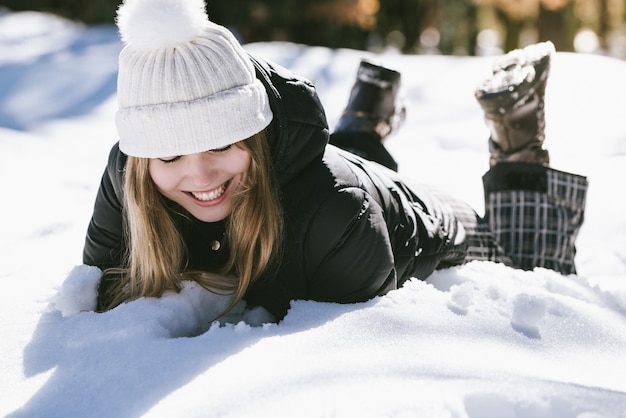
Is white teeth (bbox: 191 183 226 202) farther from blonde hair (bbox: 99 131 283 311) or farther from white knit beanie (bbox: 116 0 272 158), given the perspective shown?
white knit beanie (bbox: 116 0 272 158)

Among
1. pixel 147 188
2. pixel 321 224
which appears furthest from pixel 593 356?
pixel 147 188

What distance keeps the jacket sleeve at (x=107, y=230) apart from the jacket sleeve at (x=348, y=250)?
1.79 feet

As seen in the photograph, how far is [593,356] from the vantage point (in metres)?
1.46

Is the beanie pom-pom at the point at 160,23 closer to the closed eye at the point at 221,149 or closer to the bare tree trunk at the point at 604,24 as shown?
the closed eye at the point at 221,149

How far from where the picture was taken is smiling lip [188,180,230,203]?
5.10ft

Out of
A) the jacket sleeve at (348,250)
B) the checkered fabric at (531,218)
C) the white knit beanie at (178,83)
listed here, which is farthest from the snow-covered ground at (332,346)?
the white knit beanie at (178,83)

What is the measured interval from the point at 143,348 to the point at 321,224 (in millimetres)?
491

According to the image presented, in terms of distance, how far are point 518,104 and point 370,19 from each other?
9.48 metres

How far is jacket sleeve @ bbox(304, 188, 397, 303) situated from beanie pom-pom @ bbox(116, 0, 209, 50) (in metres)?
0.50

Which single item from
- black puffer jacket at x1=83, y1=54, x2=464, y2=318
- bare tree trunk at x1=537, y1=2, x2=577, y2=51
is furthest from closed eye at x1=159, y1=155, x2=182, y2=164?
bare tree trunk at x1=537, y1=2, x2=577, y2=51

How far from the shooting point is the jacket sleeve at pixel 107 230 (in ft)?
5.84

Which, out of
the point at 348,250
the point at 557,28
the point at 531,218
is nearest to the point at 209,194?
the point at 348,250

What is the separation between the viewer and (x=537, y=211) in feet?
7.80

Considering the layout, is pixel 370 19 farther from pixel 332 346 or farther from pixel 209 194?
pixel 332 346
